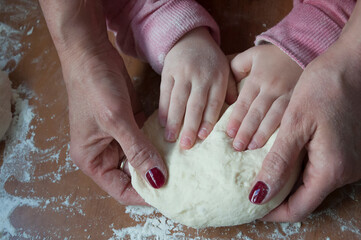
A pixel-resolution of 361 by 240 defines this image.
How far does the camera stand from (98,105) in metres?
0.85

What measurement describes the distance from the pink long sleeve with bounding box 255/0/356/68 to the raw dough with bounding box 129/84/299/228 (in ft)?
0.85

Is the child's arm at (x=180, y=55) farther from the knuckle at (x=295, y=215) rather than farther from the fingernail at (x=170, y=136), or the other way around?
the knuckle at (x=295, y=215)

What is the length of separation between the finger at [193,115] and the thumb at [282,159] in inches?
7.8

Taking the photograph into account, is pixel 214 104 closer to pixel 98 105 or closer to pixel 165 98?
pixel 165 98

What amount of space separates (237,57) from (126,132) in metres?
0.37

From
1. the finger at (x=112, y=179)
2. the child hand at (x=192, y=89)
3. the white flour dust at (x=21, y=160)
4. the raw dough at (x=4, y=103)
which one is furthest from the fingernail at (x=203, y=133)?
the raw dough at (x=4, y=103)

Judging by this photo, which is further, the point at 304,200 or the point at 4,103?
the point at 4,103

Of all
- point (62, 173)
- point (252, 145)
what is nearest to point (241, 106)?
point (252, 145)

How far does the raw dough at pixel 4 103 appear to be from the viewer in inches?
46.8

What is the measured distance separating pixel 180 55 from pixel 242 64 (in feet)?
0.55

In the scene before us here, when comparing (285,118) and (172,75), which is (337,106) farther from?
(172,75)

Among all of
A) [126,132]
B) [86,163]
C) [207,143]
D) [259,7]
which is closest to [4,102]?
[86,163]

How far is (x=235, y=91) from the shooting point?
3.17 ft

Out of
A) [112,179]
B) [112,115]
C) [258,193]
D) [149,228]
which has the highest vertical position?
[112,115]
